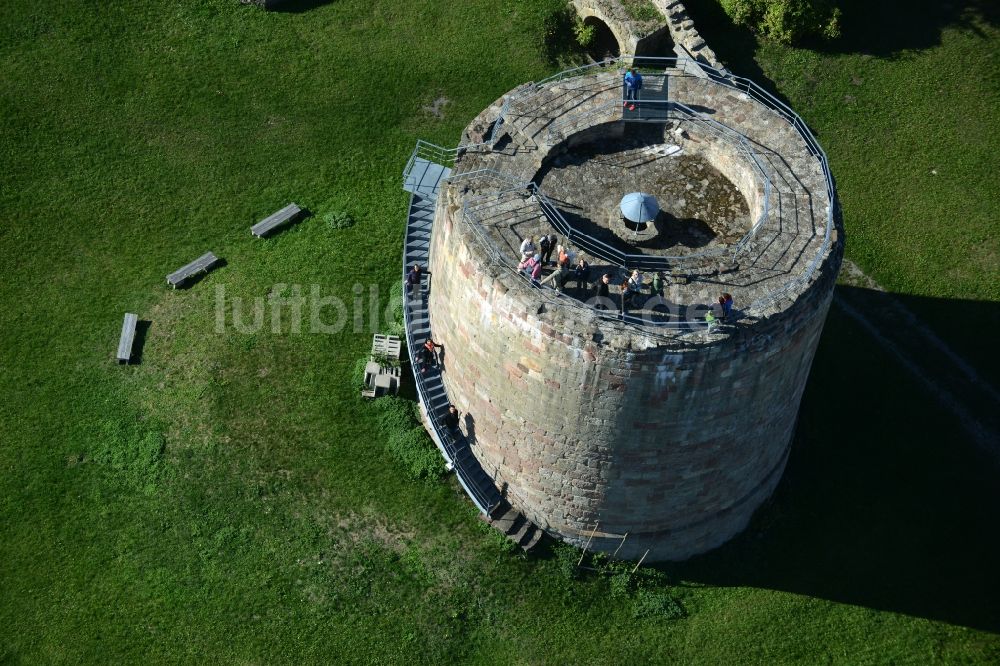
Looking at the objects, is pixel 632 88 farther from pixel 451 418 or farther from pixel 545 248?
pixel 451 418

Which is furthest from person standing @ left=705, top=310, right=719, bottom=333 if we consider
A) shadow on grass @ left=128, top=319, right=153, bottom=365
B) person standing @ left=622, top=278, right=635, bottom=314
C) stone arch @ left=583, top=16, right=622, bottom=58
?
stone arch @ left=583, top=16, right=622, bottom=58

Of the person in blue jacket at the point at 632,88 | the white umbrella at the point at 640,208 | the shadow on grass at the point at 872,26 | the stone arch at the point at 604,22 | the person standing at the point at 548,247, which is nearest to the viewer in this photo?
the person standing at the point at 548,247

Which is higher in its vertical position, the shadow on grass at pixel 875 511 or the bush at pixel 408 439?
the bush at pixel 408 439

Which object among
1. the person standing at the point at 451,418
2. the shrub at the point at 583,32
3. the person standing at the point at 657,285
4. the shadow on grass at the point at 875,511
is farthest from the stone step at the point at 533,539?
the shrub at the point at 583,32

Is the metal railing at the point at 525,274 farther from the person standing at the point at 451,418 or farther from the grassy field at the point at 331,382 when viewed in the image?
the grassy field at the point at 331,382

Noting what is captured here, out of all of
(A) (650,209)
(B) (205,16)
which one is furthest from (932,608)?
(B) (205,16)

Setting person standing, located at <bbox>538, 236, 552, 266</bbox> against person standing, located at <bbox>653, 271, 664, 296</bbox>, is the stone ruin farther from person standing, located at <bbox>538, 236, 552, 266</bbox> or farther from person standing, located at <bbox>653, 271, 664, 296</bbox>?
person standing, located at <bbox>538, 236, 552, 266</bbox>
